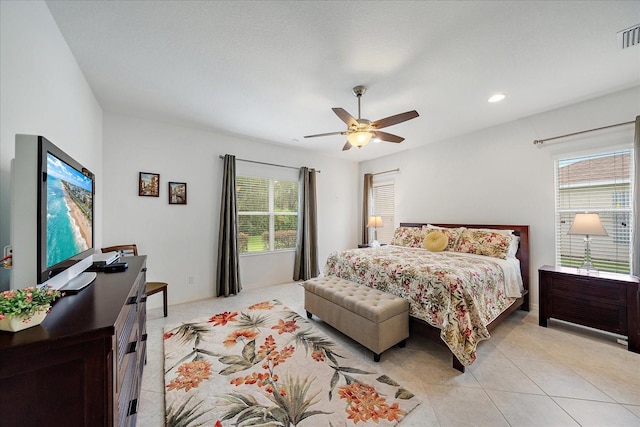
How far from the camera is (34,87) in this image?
1.42 meters

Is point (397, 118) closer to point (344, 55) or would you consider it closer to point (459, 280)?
point (344, 55)

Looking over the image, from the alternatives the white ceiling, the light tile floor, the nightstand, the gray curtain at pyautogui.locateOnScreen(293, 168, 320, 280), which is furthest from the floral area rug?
the white ceiling

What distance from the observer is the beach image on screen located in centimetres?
105

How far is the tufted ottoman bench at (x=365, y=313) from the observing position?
7.16 feet

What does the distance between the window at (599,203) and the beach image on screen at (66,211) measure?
4.74 metres

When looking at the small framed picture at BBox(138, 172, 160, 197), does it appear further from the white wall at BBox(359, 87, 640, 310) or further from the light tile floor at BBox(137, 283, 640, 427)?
the white wall at BBox(359, 87, 640, 310)

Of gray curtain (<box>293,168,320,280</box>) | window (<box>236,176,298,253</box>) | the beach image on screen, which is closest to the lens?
the beach image on screen

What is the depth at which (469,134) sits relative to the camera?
399cm

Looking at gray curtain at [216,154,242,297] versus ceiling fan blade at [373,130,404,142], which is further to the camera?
gray curtain at [216,154,242,297]

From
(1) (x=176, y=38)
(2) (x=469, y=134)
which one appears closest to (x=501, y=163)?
(2) (x=469, y=134)

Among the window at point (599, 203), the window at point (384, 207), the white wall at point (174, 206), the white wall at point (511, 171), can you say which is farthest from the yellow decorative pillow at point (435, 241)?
the white wall at point (174, 206)

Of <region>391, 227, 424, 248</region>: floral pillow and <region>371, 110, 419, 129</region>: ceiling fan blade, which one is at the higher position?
<region>371, 110, 419, 129</region>: ceiling fan blade

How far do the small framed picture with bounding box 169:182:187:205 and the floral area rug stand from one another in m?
1.74

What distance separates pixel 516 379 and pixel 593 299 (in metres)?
1.47
